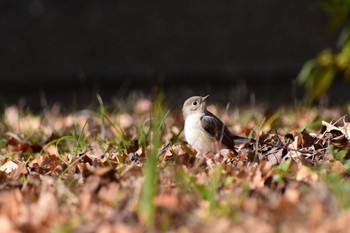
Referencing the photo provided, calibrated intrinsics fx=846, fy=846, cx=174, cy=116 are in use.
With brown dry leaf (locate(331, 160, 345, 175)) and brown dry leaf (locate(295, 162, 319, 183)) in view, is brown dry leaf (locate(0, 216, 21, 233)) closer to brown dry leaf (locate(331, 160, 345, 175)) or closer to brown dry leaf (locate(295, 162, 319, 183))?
brown dry leaf (locate(295, 162, 319, 183))

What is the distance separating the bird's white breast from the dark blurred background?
267 inches

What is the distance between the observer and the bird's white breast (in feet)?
13.5

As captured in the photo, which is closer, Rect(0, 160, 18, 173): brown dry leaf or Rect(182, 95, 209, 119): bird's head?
Rect(0, 160, 18, 173): brown dry leaf

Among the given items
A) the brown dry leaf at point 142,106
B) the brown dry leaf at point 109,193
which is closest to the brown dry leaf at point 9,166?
the brown dry leaf at point 109,193

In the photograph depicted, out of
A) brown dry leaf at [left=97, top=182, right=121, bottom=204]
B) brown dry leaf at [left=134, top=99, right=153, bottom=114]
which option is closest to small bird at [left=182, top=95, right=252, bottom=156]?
brown dry leaf at [left=97, top=182, right=121, bottom=204]

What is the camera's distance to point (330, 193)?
104 inches

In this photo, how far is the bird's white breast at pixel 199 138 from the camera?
4109mm

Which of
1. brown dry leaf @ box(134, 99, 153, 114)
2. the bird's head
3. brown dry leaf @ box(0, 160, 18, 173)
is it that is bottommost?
brown dry leaf @ box(0, 160, 18, 173)

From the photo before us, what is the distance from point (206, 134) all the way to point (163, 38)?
7096 millimetres

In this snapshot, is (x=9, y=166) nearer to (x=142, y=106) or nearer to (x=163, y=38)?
(x=142, y=106)

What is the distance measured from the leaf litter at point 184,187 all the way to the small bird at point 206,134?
0.19 feet

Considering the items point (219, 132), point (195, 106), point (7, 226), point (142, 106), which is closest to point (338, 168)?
point (219, 132)

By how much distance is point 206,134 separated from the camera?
4188 mm

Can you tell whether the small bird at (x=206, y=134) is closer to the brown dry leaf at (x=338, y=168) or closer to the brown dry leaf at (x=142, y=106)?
the brown dry leaf at (x=338, y=168)
